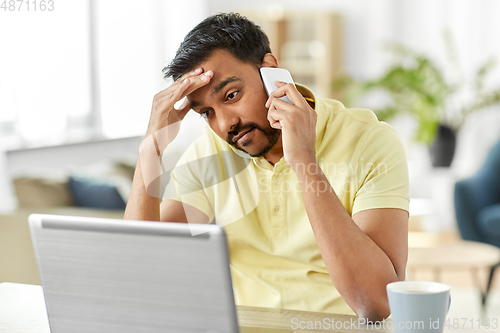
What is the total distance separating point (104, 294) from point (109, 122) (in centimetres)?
304

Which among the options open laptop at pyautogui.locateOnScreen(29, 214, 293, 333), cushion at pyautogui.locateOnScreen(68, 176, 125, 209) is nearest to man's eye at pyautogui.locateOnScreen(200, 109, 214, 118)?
open laptop at pyautogui.locateOnScreen(29, 214, 293, 333)

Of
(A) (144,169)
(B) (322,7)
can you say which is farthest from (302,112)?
(B) (322,7)

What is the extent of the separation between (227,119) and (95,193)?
1431 mm

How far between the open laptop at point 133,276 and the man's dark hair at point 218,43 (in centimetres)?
52

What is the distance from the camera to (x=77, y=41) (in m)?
3.18

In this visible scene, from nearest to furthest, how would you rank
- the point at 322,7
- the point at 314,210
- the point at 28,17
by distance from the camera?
1. the point at 314,210
2. the point at 28,17
3. the point at 322,7

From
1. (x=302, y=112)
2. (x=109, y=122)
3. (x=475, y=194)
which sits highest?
(x=302, y=112)

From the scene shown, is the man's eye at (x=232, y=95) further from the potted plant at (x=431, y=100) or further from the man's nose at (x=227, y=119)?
the potted plant at (x=431, y=100)

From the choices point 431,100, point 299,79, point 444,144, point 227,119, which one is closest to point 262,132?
point 227,119

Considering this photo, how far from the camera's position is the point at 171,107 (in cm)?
109

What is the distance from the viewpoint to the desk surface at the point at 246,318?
796 millimetres

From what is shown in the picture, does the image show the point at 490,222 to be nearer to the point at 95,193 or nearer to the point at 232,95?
the point at 95,193

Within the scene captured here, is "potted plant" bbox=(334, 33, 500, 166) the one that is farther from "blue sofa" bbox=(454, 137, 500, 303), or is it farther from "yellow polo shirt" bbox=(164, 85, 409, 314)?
"yellow polo shirt" bbox=(164, 85, 409, 314)

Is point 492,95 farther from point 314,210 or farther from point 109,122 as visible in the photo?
point 314,210
